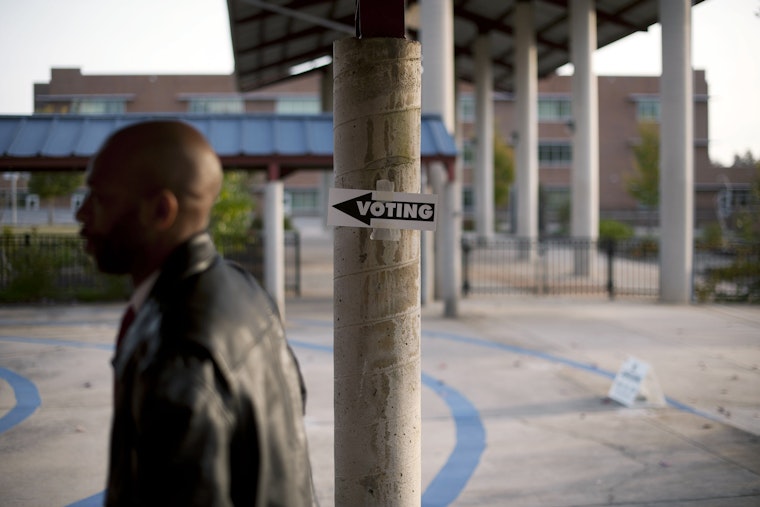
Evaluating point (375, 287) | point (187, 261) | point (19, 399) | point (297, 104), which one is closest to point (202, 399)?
point (187, 261)

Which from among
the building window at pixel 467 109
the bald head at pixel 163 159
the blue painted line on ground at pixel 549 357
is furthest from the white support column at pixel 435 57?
the building window at pixel 467 109

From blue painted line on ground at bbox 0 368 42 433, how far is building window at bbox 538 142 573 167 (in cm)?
5428

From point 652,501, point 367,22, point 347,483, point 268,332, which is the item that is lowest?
point 652,501

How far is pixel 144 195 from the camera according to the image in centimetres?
200

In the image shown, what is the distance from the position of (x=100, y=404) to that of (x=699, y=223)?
55260 mm

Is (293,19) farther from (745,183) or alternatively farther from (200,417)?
(745,183)

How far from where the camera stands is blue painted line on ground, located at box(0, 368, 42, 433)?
8086 mm

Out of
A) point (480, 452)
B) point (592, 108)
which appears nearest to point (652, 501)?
point (480, 452)

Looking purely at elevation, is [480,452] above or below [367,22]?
below

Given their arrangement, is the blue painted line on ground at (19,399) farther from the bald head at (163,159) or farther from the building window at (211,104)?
the building window at (211,104)

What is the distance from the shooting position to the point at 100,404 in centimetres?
880

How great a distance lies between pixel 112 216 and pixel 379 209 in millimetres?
1857

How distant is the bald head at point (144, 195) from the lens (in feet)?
6.56

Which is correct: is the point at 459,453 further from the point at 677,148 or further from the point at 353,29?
the point at 353,29
